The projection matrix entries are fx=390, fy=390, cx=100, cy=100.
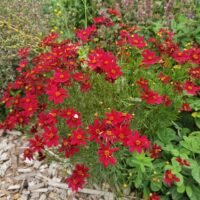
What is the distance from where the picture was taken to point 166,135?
279 cm

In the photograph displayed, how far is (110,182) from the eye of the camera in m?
2.75

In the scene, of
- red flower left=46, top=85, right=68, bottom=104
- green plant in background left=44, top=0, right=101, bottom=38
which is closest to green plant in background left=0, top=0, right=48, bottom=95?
green plant in background left=44, top=0, right=101, bottom=38

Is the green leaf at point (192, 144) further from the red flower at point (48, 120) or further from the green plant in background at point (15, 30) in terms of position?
the green plant in background at point (15, 30)

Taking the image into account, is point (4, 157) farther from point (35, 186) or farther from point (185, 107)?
point (185, 107)

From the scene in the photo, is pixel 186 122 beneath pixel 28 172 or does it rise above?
above

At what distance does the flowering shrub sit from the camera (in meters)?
2.22

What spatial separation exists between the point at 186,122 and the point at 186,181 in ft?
1.84

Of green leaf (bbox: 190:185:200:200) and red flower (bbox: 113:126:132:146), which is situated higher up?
red flower (bbox: 113:126:132:146)

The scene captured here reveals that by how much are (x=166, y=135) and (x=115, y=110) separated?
0.51 m

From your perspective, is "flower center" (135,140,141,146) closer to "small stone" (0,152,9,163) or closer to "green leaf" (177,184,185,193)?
"green leaf" (177,184,185,193)

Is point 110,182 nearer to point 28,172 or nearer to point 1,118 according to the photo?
point 28,172

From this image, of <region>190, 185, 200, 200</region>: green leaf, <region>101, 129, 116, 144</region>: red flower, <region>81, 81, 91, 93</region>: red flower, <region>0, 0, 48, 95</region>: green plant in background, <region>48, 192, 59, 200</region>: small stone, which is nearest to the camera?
<region>101, 129, 116, 144</region>: red flower

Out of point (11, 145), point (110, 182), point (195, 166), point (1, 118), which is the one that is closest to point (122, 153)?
point (110, 182)

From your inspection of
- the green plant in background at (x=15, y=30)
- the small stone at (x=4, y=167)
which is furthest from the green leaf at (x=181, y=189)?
the green plant in background at (x=15, y=30)
